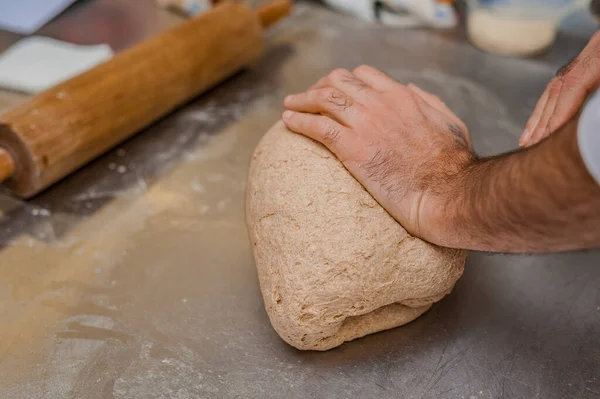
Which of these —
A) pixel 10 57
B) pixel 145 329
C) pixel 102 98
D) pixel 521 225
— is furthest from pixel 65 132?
pixel 521 225

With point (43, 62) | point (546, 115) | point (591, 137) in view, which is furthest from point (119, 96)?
point (591, 137)

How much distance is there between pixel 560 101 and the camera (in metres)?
1.65

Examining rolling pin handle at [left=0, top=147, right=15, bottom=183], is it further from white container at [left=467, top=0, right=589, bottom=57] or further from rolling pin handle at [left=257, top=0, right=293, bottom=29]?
white container at [left=467, top=0, right=589, bottom=57]

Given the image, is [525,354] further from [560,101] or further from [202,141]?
[202,141]

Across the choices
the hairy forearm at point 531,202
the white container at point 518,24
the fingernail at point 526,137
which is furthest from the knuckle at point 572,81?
the white container at point 518,24

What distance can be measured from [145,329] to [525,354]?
1.20 meters

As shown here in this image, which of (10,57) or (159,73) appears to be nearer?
(159,73)

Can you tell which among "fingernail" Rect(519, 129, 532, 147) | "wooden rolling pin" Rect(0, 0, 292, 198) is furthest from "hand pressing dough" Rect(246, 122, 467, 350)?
"wooden rolling pin" Rect(0, 0, 292, 198)

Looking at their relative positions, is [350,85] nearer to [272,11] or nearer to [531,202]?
[531,202]

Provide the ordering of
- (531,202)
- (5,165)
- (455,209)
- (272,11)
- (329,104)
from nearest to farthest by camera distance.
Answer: (531,202)
(455,209)
(329,104)
(5,165)
(272,11)

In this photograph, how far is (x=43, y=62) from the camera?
9.45ft

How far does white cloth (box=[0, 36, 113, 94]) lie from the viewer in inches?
109

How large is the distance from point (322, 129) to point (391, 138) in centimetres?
21

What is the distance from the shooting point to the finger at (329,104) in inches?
67.0
